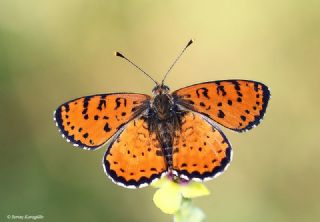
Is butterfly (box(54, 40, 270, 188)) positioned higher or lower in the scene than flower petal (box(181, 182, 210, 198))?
higher

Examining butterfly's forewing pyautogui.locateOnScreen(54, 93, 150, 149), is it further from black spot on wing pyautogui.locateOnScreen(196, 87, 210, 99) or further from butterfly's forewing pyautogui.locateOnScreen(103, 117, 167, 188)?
black spot on wing pyautogui.locateOnScreen(196, 87, 210, 99)

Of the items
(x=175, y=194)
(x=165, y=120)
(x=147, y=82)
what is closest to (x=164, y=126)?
(x=165, y=120)

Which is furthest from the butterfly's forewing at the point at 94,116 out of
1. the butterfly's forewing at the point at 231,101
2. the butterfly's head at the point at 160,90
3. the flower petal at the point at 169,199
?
the flower petal at the point at 169,199

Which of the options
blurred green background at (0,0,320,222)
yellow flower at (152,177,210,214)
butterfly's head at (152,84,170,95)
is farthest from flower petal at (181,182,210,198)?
blurred green background at (0,0,320,222)
